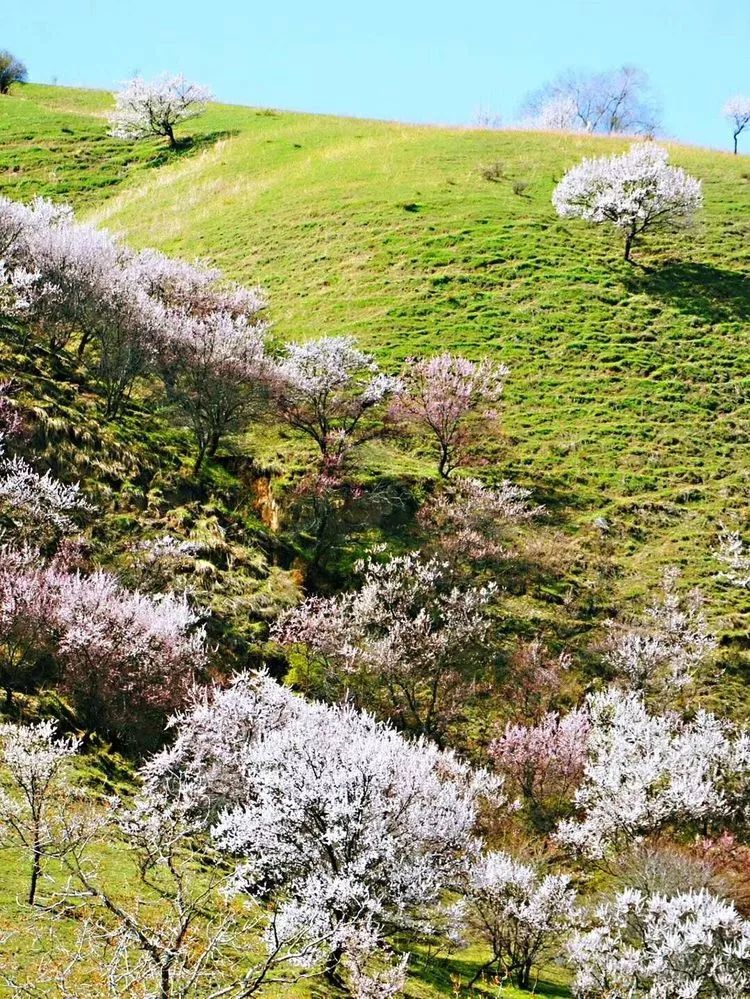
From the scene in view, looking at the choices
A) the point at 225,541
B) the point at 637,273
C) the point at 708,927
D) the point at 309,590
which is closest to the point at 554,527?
the point at 309,590

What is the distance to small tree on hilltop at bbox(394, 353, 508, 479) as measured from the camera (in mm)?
37156

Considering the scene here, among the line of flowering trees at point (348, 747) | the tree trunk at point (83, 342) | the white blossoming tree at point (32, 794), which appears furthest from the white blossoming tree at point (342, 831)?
the tree trunk at point (83, 342)

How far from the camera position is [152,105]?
76.0m

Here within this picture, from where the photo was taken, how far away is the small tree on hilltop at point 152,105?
75.8 meters

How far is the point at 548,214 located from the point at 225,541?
121 ft

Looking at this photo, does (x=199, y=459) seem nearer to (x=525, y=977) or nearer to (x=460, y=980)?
(x=460, y=980)

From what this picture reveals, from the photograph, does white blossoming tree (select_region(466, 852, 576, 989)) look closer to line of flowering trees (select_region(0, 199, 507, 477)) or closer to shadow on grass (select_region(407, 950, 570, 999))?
shadow on grass (select_region(407, 950, 570, 999))

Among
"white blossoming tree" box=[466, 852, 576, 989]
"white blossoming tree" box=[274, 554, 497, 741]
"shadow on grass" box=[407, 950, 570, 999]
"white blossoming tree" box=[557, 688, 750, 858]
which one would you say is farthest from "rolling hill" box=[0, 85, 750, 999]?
"white blossoming tree" box=[557, 688, 750, 858]

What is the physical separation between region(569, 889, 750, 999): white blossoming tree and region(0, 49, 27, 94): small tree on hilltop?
98.5m

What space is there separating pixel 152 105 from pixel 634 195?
150 ft

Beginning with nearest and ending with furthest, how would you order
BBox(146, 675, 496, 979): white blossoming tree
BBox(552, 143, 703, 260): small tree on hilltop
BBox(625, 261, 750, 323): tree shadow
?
BBox(146, 675, 496, 979): white blossoming tree, BBox(625, 261, 750, 323): tree shadow, BBox(552, 143, 703, 260): small tree on hilltop

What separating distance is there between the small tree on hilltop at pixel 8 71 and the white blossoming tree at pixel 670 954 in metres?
98.5

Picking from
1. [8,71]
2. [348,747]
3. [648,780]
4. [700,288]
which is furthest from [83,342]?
[8,71]

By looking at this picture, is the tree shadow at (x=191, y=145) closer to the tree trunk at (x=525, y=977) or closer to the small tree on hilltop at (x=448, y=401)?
the small tree on hilltop at (x=448, y=401)
